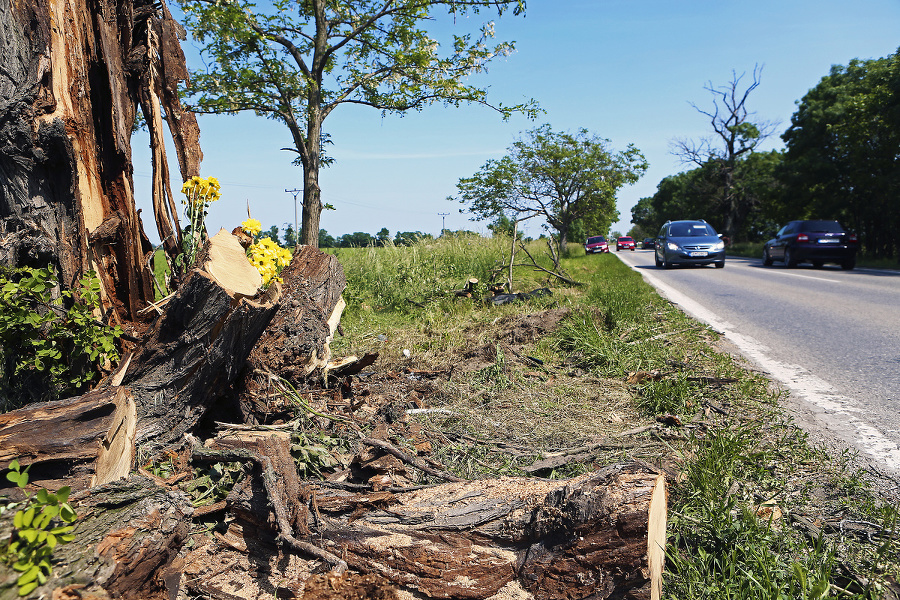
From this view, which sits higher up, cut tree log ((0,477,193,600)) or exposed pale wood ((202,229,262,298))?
exposed pale wood ((202,229,262,298))

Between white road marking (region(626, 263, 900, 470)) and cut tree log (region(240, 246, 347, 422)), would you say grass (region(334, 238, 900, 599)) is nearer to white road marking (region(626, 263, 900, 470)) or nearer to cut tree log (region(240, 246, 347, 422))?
white road marking (region(626, 263, 900, 470))

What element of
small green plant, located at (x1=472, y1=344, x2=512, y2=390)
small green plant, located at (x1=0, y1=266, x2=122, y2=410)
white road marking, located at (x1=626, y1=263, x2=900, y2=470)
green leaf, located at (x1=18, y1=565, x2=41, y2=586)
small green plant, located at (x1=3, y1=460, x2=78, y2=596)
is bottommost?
white road marking, located at (x1=626, y1=263, x2=900, y2=470)

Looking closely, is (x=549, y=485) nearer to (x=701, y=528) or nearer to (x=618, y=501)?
(x=618, y=501)

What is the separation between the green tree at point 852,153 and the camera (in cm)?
2380

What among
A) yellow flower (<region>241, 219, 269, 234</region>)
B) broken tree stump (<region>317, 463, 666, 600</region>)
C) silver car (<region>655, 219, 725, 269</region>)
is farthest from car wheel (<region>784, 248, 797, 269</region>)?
broken tree stump (<region>317, 463, 666, 600</region>)

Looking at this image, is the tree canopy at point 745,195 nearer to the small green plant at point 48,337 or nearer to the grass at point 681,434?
the grass at point 681,434

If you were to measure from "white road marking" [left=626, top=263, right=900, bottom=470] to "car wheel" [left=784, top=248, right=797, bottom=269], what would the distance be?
51.5 feet

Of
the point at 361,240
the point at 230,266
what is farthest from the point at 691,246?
the point at 230,266

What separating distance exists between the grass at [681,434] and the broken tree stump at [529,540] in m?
0.25

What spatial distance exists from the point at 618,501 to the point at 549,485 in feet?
1.35

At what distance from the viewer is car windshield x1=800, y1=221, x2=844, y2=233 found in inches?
747

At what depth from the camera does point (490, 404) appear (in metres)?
3.97

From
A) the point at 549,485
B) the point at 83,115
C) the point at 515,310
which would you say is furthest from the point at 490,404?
the point at 515,310

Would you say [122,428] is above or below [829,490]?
above
